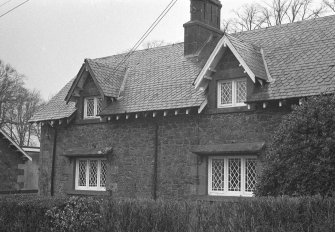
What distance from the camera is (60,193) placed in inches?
899

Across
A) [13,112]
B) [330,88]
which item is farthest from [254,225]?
[13,112]

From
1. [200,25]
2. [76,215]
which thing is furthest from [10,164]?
[76,215]

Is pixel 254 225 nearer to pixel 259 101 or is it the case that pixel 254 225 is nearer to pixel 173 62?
pixel 259 101

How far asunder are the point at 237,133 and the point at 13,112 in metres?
40.5

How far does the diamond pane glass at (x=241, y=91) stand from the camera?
17844mm

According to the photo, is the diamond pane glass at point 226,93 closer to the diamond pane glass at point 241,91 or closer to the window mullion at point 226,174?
the diamond pane glass at point 241,91


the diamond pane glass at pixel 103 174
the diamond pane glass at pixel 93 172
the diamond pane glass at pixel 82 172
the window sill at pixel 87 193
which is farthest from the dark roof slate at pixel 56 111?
the window sill at pixel 87 193

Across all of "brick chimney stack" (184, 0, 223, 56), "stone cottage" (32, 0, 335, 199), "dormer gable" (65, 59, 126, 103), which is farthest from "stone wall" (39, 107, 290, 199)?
"brick chimney stack" (184, 0, 223, 56)

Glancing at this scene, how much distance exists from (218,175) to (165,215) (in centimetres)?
758

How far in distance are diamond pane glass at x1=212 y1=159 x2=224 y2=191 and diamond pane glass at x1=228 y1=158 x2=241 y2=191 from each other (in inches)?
12.8

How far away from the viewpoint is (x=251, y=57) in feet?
58.7

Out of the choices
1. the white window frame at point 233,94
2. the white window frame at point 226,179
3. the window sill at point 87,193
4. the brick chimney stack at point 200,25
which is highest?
the brick chimney stack at point 200,25

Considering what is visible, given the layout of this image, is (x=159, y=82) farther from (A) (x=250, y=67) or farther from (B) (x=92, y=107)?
(A) (x=250, y=67)

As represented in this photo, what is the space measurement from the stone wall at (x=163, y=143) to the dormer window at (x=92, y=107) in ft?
1.51
